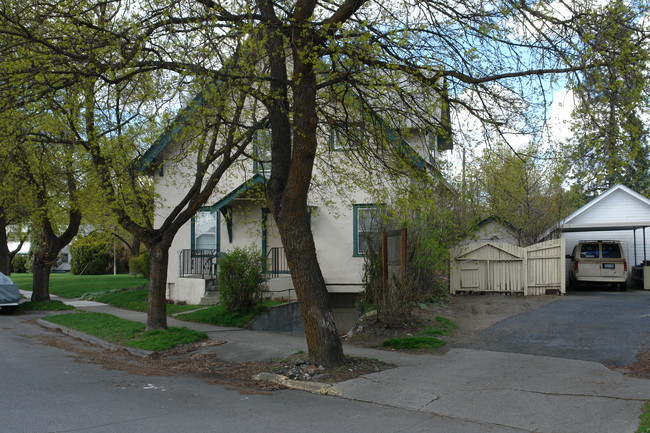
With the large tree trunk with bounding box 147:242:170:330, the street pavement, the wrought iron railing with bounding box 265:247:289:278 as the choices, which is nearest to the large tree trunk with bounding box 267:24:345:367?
the street pavement

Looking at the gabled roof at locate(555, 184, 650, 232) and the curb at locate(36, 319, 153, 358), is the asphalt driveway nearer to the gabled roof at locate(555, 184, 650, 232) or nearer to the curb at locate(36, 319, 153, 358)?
the curb at locate(36, 319, 153, 358)

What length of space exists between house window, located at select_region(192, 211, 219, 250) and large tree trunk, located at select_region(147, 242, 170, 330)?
7.00 metres

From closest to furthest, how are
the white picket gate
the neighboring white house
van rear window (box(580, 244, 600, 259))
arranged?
the white picket gate → van rear window (box(580, 244, 600, 259)) → the neighboring white house

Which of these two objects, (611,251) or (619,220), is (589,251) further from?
(619,220)

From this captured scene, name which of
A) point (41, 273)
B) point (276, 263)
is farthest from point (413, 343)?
point (41, 273)

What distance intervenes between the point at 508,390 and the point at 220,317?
10.2 metres

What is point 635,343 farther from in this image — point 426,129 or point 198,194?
point 198,194

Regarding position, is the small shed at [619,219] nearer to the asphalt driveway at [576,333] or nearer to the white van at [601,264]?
the white van at [601,264]

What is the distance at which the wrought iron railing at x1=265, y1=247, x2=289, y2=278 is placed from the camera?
20047 millimetres

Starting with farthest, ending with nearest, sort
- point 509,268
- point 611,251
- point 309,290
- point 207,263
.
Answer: point 207,263 → point 611,251 → point 509,268 → point 309,290

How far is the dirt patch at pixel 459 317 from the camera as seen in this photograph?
1223cm

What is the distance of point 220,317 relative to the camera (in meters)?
16.4

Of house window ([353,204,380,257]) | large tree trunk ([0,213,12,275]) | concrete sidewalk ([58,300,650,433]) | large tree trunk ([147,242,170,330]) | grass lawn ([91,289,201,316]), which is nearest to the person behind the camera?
concrete sidewalk ([58,300,650,433])

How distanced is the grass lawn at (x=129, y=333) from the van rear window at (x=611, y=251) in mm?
15274
